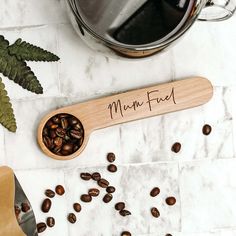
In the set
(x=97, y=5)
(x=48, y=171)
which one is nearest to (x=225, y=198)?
(x=48, y=171)

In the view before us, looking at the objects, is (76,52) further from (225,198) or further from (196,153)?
(225,198)

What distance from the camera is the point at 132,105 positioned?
1.18 m

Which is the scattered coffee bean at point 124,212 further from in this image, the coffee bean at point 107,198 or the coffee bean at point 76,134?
the coffee bean at point 76,134

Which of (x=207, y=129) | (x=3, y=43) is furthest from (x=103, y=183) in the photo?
(x=3, y=43)

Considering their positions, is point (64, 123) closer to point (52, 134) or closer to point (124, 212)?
point (52, 134)

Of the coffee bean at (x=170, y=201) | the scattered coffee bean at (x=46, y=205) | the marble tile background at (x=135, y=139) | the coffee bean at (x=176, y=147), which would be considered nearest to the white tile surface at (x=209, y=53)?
the marble tile background at (x=135, y=139)

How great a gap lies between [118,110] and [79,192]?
0.59 ft

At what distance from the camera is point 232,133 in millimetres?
1213

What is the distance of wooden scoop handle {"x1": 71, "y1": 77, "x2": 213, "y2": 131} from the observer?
1173mm

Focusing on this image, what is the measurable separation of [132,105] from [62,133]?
143 mm

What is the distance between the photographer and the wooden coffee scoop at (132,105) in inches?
46.1

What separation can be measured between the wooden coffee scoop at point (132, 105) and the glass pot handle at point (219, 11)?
12 cm

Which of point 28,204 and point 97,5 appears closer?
point 97,5

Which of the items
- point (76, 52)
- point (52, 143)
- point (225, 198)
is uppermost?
point (76, 52)
